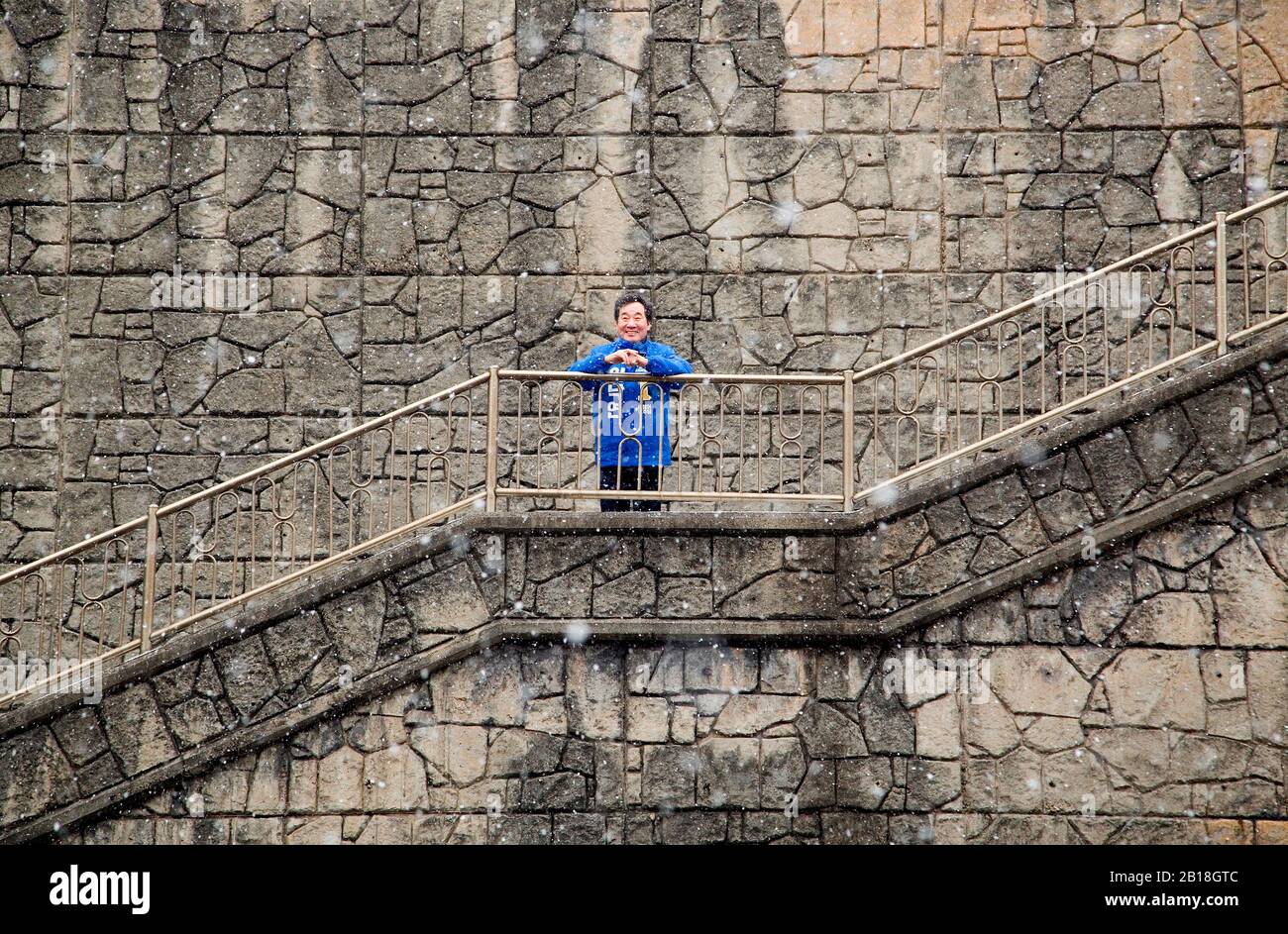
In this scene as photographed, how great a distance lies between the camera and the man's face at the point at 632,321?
862cm

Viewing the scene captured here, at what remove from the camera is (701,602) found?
814 centimetres

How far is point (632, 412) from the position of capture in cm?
841

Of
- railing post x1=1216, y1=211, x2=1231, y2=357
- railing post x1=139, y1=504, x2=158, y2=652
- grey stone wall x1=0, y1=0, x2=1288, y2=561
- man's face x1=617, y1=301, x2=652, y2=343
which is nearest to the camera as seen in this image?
railing post x1=139, y1=504, x2=158, y2=652

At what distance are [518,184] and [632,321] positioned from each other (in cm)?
Result: 264

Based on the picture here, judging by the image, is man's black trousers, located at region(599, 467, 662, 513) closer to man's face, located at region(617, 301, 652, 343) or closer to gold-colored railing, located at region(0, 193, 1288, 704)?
man's face, located at region(617, 301, 652, 343)

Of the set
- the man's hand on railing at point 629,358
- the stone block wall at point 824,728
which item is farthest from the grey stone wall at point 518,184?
the stone block wall at point 824,728

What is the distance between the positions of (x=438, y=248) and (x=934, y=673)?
4.83m

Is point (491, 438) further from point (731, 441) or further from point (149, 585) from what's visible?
point (731, 441)

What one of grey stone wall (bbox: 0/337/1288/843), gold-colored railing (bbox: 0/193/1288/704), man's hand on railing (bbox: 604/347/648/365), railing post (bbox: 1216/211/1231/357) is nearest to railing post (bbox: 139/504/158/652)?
grey stone wall (bbox: 0/337/1288/843)

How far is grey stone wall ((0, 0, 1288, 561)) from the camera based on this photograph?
1062cm

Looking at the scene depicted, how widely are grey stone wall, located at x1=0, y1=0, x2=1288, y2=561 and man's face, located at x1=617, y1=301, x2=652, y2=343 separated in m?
2.05

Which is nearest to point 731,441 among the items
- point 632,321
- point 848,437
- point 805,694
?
point 632,321

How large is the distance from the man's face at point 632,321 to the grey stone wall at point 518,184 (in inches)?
80.7

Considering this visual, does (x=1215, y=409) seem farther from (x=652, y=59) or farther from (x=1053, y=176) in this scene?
(x=652, y=59)
